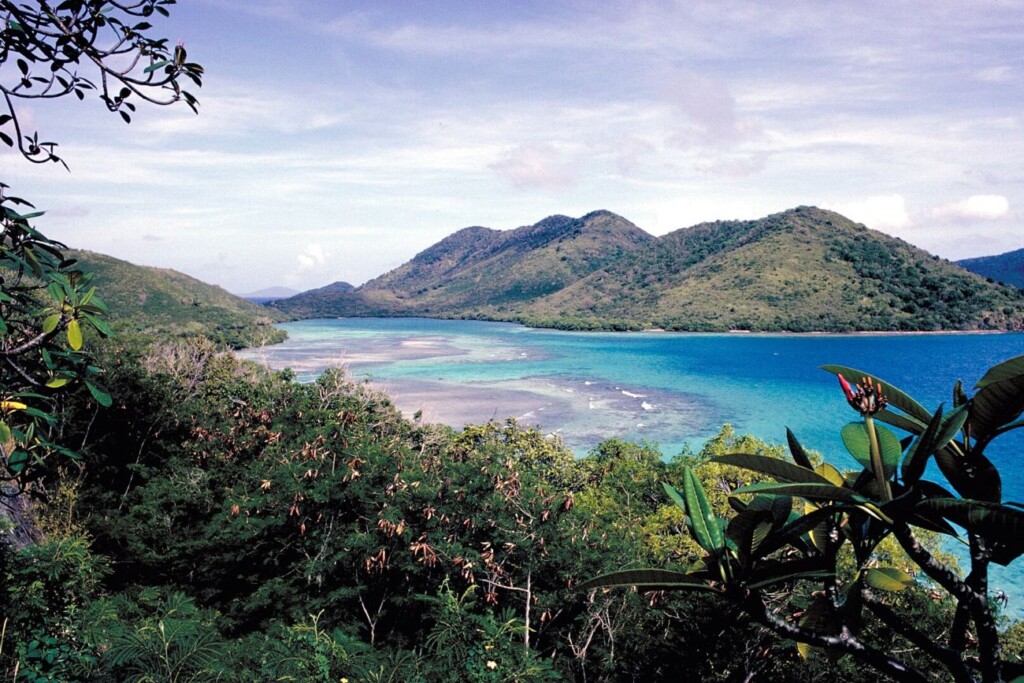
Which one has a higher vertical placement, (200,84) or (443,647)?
(200,84)

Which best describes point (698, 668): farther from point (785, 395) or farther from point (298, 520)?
point (785, 395)

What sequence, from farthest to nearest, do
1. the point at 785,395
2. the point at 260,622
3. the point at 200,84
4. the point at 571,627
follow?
1. the point at 785,395
2. the point at 260,622
3. the point at 571,627
4. the point at 200,84

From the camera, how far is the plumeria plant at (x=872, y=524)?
1.55m

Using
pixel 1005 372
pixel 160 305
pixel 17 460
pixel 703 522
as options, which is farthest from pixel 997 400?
pixel 160 305

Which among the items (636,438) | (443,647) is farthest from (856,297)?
(443,647)

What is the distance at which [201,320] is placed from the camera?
94.8 m

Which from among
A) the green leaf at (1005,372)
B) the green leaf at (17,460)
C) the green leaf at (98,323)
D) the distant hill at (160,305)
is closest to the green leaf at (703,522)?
the green leaf at (1005,372)

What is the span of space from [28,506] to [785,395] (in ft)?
176

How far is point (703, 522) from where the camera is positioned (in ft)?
5.61

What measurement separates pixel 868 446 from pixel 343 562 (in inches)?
431

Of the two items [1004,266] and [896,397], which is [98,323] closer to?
[896,397]

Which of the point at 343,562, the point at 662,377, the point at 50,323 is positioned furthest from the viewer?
the point at 662,377

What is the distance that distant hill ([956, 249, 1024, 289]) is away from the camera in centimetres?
16825

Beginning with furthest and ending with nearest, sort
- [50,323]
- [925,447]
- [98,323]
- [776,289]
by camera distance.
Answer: [776,289], [98,323], [50,323], [925,447]
